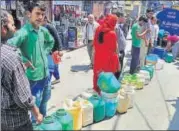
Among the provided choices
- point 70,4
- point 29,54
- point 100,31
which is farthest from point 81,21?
point 29,54

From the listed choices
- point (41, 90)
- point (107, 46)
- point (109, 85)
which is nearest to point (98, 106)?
point (109, 85)

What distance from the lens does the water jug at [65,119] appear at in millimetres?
1190

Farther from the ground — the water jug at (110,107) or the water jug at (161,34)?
the water jug at (110,107)

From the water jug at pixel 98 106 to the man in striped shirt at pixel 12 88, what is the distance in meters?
0.53

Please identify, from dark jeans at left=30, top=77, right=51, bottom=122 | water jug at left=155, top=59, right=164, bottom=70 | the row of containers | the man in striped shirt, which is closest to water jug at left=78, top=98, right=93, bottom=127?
the row of containers

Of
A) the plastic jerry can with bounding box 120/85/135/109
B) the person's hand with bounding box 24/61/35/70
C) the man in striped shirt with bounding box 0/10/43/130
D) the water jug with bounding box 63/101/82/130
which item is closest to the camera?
the water jug with bounding box 63/101/82/130

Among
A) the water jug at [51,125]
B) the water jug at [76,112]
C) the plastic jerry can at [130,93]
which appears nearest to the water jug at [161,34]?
the plastic jerry can at [130,93]

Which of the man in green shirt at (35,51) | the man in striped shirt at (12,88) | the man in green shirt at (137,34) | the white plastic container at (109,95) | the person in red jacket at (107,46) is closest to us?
the white plastic container at (109,95)

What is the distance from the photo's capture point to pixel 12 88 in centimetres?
188

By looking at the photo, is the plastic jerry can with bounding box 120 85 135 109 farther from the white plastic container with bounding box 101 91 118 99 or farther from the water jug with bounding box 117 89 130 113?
the white plastic container with bounding box 101 91 118 99

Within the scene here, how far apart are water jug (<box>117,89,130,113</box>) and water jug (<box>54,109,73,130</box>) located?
0.98 feet

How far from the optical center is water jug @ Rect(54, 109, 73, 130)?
1190mm

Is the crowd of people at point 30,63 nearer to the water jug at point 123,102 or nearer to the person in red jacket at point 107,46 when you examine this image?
the person in red jacket at point 107,46

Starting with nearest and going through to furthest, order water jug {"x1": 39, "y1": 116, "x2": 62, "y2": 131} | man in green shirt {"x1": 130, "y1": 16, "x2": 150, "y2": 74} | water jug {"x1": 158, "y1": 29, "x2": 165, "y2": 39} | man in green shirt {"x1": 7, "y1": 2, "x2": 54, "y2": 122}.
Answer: water jug {"x1": 39, "y1": 116, "x2": 62, "y2": 131} → man in green shirt {"x1": 7, "y1": 2, "x2": 54, "y2": 122} → water jug {"x1": 158, "y1": 29, "x2": 165, "y2": 39} → man in green shirt {"x1": 130, "y1": 16, "x2": 150, "y2": 74}
